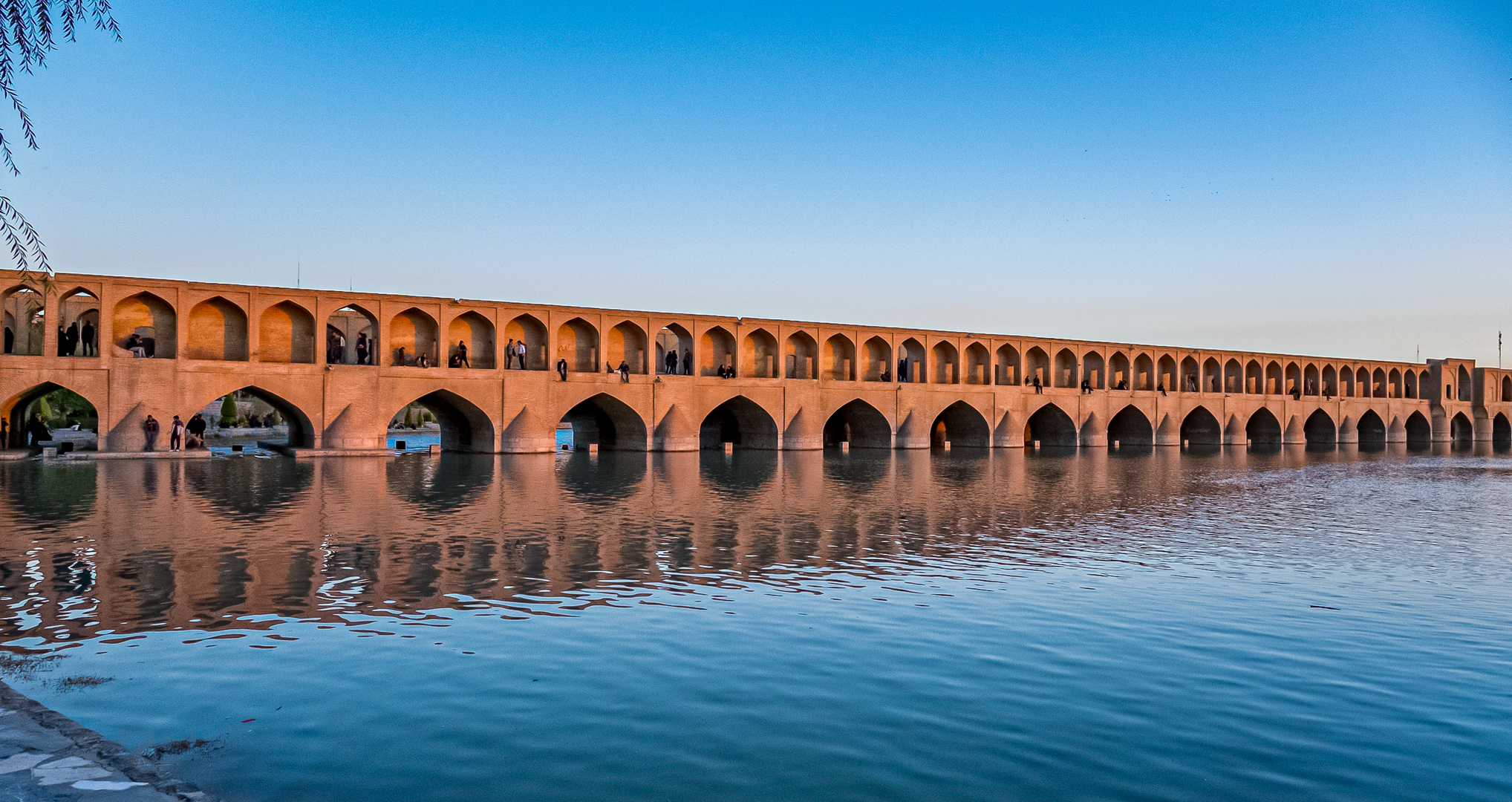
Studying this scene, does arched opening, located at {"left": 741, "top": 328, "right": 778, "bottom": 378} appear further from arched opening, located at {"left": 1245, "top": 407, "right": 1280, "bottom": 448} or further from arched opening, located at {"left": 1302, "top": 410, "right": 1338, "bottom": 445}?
arched opening, located at {"left": 1302, "top": 410, "right": 1338, "bottom": 445}

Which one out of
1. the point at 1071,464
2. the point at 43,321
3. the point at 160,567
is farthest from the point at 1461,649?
the point at 43,321

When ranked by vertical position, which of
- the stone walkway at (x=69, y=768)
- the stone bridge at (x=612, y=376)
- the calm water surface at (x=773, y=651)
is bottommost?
the calm water surface at (x=773, y=651)

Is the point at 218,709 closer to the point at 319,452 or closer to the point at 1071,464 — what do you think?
the point at 319,452

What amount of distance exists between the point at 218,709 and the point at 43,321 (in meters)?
25.1

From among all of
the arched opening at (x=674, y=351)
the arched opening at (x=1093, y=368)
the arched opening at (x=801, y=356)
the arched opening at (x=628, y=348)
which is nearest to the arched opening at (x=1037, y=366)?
the arched opening at (x=1093, y=368)

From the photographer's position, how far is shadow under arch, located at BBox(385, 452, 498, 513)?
46.4 ft

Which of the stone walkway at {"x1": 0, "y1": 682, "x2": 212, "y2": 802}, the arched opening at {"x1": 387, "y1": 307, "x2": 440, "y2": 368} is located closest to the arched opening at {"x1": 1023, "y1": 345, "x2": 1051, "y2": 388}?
the arched opening at {"x1": 387, "y1": 307, "x2": 440, "y2": 368}

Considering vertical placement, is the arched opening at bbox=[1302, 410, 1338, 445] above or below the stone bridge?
below

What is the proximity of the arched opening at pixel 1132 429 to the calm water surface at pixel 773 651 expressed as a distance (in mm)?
30931

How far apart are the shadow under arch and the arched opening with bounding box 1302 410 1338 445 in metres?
39.7

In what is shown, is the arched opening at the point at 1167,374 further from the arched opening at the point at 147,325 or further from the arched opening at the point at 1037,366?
the arched opening at the point at 147,325

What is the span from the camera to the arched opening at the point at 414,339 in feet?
92.7

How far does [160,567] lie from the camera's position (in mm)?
8023

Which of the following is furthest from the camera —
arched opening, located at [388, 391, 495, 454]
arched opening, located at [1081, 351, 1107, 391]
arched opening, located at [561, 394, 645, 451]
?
arched opening, located at [1081, 351, 1107, 391]
